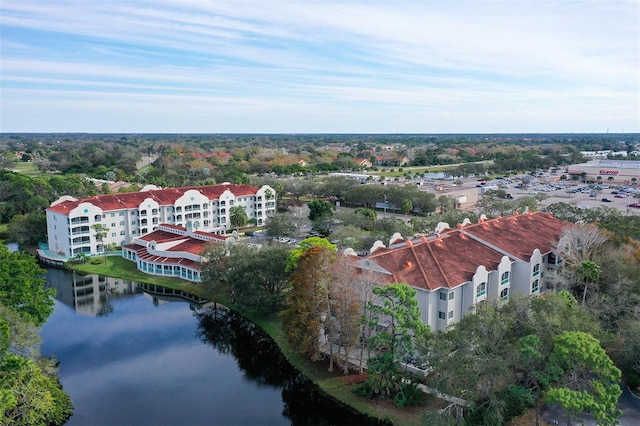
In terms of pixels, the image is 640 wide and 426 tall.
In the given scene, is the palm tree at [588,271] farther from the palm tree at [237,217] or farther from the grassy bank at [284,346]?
the palm tree at [237,217]

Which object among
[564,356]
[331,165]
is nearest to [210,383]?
[564,356]

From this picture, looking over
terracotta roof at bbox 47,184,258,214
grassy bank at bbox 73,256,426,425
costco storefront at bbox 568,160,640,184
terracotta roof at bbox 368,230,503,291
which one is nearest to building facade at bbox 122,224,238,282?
grassy bank at bbox 73,256,426,425

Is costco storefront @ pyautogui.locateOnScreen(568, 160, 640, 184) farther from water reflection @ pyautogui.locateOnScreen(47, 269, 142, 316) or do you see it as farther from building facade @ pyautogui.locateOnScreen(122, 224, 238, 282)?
water reflection @ pyautogui.locateOnScreen(47, 269, 142, 316)

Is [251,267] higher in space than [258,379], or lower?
higher

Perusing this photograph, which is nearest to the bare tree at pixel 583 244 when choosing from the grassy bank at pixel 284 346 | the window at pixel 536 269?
the window at pixel 536 269

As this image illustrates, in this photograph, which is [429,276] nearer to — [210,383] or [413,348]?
[413,348]
